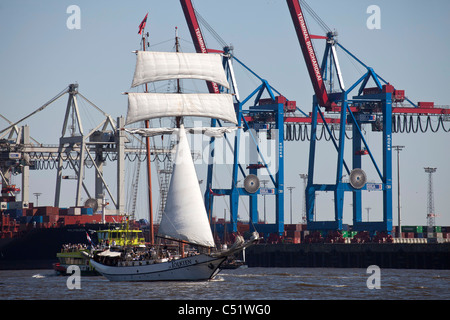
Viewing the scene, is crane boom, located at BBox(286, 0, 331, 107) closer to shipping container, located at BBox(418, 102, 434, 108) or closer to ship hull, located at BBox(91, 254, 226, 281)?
shipping container, located at BBox(418, 102, 434, 108)

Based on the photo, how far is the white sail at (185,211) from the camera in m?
63.0

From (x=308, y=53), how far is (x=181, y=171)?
44.5m

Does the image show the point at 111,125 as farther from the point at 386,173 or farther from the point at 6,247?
the point at 386,173

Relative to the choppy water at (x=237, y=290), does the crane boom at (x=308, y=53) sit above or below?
above

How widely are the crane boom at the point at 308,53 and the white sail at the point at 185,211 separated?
43016mm

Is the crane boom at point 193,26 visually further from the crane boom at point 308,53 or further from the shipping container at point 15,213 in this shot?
the shipping container at point 15,213

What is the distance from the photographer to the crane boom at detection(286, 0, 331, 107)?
104 metres

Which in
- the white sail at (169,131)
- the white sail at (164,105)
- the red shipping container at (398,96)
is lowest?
the white sail at (169,131)

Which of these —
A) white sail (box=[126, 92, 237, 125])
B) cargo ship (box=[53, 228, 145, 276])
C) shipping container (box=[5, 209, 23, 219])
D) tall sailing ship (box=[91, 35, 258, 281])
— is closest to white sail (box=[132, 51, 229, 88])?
tall sailing ship (box=[91, 35, 258, 281])

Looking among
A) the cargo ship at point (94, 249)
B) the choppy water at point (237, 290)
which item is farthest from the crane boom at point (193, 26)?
the choppy water at point (237, 290)

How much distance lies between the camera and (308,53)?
105 m
